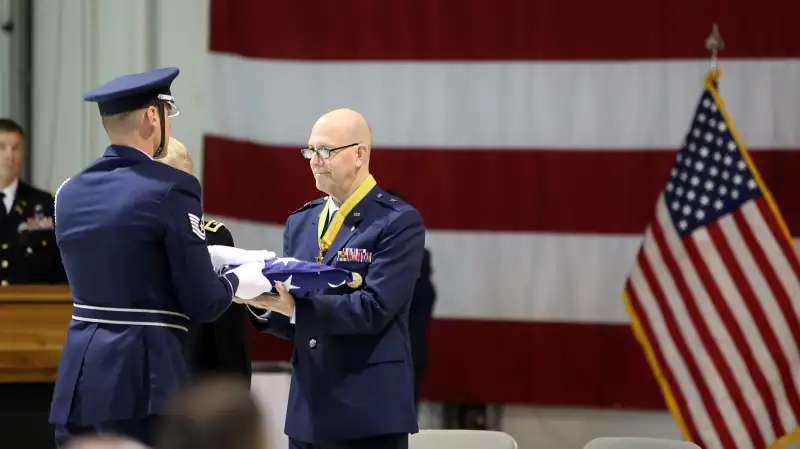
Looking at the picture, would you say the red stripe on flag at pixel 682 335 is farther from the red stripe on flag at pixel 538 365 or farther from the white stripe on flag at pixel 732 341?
the red stripe on flag at pixel 538 365

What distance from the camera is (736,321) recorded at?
4.18m

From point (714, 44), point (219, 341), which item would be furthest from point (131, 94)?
point (714, 44)

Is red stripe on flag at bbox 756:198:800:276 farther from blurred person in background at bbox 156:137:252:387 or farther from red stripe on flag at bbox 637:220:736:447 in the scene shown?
blurred person in background at bbox 156:137:252:387

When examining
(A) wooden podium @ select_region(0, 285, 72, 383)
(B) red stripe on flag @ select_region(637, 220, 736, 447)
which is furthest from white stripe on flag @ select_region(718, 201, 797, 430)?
(A) wooden podium @ select_region(0, 285, 72, 383)

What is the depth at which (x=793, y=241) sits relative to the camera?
14.8ft

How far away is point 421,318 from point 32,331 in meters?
1.58

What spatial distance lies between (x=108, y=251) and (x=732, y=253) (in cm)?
262

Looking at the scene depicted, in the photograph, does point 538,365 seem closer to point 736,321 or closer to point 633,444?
point 736,321

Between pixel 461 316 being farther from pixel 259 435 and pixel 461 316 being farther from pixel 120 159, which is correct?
pixel 259 435

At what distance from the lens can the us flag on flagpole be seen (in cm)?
415

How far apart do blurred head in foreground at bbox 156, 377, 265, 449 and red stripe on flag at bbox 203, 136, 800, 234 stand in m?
3.37

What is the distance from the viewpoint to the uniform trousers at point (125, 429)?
88.4 inches

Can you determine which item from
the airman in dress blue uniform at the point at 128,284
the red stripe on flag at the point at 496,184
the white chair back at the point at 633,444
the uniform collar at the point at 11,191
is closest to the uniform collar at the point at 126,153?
the airman in dress blue uniform at the point at 128,284

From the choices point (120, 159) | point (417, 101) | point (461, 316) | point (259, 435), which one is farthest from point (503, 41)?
point (259, 435)
